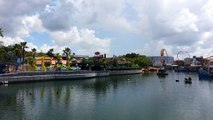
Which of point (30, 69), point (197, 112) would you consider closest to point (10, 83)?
point (30, 69)

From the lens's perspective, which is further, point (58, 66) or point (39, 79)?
point (58, 66)

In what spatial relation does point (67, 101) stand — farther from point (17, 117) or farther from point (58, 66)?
point (58, 66)

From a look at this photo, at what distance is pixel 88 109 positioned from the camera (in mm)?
66312

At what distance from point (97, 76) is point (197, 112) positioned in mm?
124019

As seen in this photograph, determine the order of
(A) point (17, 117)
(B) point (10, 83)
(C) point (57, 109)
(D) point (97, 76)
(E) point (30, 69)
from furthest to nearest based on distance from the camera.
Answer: (D) point (97, 76)
(E) point (30, 69)
(B) point (10, 83)
(C) point (57, 109)
(A) point (17, 117)

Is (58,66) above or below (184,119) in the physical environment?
above

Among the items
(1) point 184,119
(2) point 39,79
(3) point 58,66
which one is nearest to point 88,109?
(1) point 184,119

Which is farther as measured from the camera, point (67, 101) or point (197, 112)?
point (67, 101)

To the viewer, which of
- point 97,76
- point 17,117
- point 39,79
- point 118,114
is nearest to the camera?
point 17,117

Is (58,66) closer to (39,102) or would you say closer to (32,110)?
(39,102)

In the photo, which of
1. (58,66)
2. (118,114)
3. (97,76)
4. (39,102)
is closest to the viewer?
(118,114)

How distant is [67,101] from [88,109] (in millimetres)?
13751

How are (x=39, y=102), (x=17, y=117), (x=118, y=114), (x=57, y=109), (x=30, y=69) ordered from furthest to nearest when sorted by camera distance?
(x=30, y=69) < (x=39, y=102) < (x=57, y=109) < (x=118, y=114) < (x=17, y=117)

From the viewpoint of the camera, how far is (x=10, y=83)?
121562 mm
